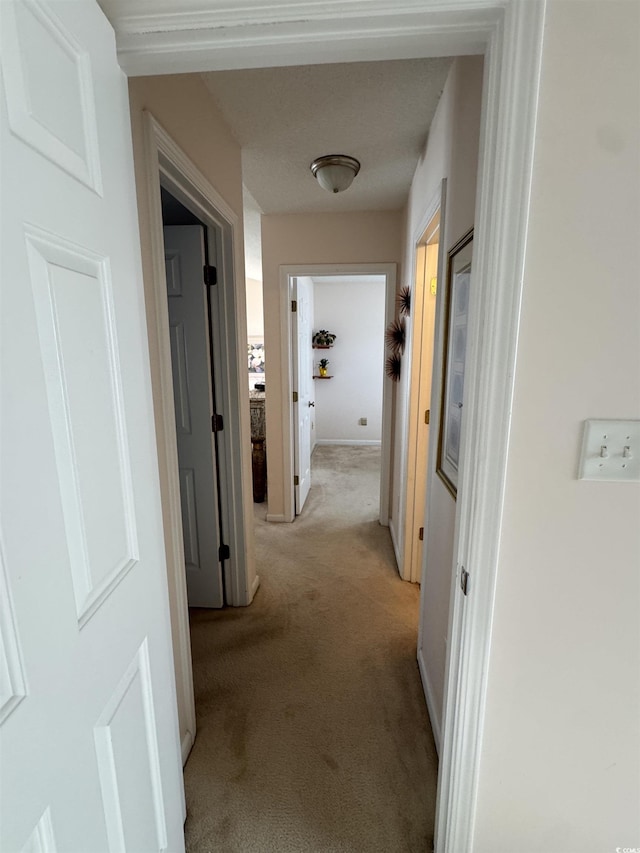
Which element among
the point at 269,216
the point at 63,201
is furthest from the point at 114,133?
the point at 269,216

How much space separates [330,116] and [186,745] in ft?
8.56

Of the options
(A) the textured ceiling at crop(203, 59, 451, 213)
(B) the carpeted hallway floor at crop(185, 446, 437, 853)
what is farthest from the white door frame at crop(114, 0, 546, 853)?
(A) the textured ceiling at crop(203, 59, 451, 213)

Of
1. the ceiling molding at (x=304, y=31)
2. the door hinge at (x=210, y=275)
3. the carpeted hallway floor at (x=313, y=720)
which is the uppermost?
the ceiling molding at (x=304, y=31)

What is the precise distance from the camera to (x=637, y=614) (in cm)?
84

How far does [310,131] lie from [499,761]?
96.0 inches

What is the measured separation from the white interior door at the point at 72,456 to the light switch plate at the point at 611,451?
91cm

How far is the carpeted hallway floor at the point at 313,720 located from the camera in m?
1.25

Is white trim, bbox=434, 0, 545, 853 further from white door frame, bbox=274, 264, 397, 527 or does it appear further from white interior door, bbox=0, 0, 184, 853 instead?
white door frame, bbox=274, 264, 397, 527

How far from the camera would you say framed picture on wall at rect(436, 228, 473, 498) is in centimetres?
131

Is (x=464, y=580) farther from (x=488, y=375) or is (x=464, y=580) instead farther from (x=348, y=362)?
(x=348, y=362)

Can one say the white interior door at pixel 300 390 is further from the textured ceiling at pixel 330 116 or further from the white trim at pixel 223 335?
the white trim at pixel 223 335

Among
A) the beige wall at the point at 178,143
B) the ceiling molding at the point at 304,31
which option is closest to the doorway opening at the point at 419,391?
the beige wall at the point at 178,143

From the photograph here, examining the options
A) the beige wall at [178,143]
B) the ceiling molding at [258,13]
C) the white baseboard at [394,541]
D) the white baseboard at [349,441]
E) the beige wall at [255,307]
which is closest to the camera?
the ceiling molding at [258,13]

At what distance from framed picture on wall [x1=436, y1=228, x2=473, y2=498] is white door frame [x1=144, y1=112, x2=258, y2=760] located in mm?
946
